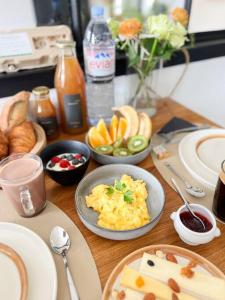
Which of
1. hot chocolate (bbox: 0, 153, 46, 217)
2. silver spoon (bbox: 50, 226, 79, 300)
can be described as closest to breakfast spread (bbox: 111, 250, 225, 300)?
Result: silver spoon (bbox: 50, 226, 79, 300)

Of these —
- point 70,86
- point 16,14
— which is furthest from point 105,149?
point 16,14

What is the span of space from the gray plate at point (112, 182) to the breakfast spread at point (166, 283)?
2.9 inches

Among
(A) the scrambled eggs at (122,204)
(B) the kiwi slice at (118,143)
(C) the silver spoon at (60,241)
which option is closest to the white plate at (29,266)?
(C) the silver spoon at (60,241)

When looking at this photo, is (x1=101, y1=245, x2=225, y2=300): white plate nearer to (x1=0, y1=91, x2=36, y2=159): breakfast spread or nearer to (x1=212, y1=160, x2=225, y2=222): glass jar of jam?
(x1=212, y1=160, x2=225, y2=222): glass jar of jam

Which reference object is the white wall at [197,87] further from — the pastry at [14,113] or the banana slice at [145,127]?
the pastry at [14,113]

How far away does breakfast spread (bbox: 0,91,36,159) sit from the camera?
719 millimetres

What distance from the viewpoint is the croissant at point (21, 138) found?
722mm

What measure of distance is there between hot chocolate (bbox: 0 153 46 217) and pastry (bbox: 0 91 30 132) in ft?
0.58

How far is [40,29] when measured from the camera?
3.02ft

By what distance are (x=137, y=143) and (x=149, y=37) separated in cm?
41

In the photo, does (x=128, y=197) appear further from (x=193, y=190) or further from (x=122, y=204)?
(x=193, y=190)

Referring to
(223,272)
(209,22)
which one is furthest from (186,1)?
(223,272)

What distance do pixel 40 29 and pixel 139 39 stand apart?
36 centimetres

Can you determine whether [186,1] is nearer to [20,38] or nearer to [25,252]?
[20,38]
